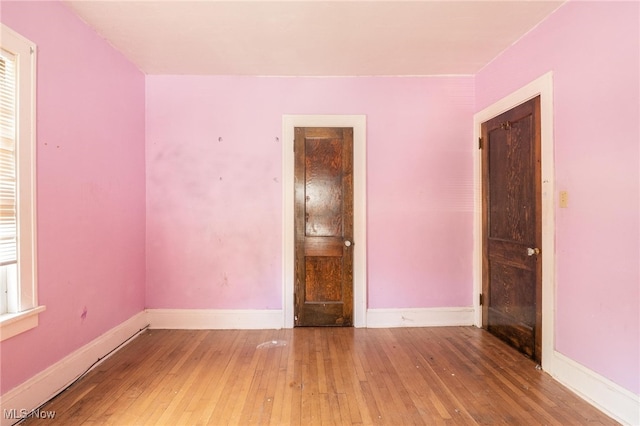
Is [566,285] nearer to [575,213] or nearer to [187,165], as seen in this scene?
[575,213]

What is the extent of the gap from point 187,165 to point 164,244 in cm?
88

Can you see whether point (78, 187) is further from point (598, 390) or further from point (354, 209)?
point (598, 390)

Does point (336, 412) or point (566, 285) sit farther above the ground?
point (566, 285)

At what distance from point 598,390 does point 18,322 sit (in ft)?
11.7

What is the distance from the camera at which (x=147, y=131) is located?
11.1 feet

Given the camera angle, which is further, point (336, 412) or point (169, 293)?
point (169, 293)

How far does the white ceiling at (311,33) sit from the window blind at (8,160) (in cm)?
77

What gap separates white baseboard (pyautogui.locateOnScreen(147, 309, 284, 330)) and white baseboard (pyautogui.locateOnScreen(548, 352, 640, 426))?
2.42 meters

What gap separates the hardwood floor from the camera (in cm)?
194

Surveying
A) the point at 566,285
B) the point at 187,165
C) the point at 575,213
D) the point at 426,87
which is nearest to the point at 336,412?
the point at 566,285

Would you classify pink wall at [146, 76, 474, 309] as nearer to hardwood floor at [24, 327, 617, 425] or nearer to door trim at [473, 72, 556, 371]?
hardwood floor at [24, 327, 617, 425]

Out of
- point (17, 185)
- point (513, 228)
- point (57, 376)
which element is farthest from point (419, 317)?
point (17, 185)

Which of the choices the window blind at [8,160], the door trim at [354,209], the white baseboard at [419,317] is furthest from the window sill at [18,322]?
the white baseboard at [419,317]

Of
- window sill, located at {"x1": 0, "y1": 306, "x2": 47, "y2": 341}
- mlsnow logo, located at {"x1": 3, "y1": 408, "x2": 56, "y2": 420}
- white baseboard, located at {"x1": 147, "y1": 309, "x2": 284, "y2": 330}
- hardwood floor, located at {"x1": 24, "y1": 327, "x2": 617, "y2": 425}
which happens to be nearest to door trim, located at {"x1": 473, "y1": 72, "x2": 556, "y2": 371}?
hardwood floor, located at {"x1": 24, "y1": 327, "x2": 617, "y2": 425}
